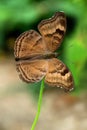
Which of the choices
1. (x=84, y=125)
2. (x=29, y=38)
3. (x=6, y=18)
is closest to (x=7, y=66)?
(x=6, y=18)

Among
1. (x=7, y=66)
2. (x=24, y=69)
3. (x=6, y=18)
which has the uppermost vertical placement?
(x=24, y=69)

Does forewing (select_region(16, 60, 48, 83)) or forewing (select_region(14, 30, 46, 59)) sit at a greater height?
forewing (select_region(14, 30, 46, 59))

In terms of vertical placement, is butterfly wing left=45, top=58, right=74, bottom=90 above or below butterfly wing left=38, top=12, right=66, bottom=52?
below

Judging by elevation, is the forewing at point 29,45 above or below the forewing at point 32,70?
above

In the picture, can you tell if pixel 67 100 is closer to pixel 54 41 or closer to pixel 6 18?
pixel 6 18
